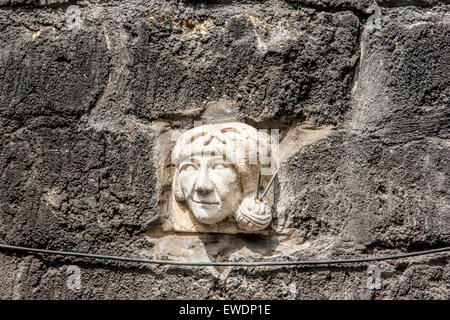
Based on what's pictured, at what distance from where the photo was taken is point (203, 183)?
5.32 ft

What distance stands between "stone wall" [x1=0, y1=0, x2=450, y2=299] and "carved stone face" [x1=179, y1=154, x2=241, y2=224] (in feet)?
0.40

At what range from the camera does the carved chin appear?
1.66 m

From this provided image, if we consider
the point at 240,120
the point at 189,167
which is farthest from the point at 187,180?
the point at 240,120

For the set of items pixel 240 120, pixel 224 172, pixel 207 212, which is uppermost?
pixel 240 120

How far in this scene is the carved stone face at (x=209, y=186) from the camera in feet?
5.38

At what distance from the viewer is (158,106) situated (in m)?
1.77

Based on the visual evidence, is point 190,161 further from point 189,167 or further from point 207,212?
point 207,212

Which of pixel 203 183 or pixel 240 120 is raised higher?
pixel 240 120

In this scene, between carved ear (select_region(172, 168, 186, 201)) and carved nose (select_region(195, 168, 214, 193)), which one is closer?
carved nose (select_region(195, 168, 214, 193))

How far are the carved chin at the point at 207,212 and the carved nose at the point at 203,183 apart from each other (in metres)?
0.05

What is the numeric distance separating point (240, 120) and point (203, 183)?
0.26 m

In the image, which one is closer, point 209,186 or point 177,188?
point 209,186

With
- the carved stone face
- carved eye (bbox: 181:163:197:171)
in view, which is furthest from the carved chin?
carved eye (bbox: 181:163:197:171)

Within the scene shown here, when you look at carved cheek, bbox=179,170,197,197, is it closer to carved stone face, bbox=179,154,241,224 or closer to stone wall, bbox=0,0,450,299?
carved stone face, bbox=179,154,241,224
